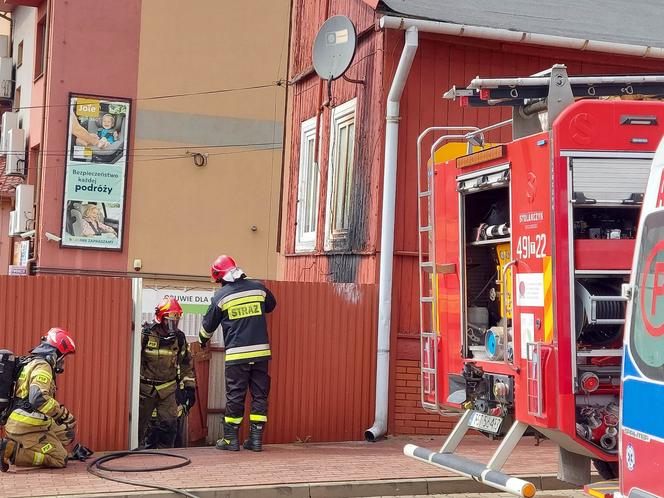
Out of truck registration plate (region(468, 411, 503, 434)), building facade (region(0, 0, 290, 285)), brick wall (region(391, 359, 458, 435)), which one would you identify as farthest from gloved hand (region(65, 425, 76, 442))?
building facade (region(0, 0, 290, 285))

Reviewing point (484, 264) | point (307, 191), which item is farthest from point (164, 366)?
point (307, 191)

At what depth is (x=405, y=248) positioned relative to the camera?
12.2 meters

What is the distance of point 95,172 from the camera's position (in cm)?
2564

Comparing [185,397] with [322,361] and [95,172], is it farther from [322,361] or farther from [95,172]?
[95,172]

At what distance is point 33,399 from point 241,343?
237 centimetres

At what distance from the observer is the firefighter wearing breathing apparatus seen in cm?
1121

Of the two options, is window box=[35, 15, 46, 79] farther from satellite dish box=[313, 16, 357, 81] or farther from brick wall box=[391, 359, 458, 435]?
brick wall box=[391, 359, 458, 435]

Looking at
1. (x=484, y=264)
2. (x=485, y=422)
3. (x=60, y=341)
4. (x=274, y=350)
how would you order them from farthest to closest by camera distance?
(x=274, y=350) → (x=60, y=341) → (x=484, y=264) → (x=485, y=422)

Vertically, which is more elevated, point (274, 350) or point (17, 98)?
point (17, 98)

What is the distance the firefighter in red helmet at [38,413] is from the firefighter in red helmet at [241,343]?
184 cm

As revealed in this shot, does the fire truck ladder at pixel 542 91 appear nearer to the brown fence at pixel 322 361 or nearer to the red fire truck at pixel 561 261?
the red fire truck at pixel 561 261

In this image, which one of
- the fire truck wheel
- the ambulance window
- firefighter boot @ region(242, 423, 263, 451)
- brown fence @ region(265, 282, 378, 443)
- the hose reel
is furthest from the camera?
brown fence @ region(265, 282, 378, 443)

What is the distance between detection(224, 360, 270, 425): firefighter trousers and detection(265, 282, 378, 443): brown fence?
0.53 m

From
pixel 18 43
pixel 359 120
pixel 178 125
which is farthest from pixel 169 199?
pixel 359 120
